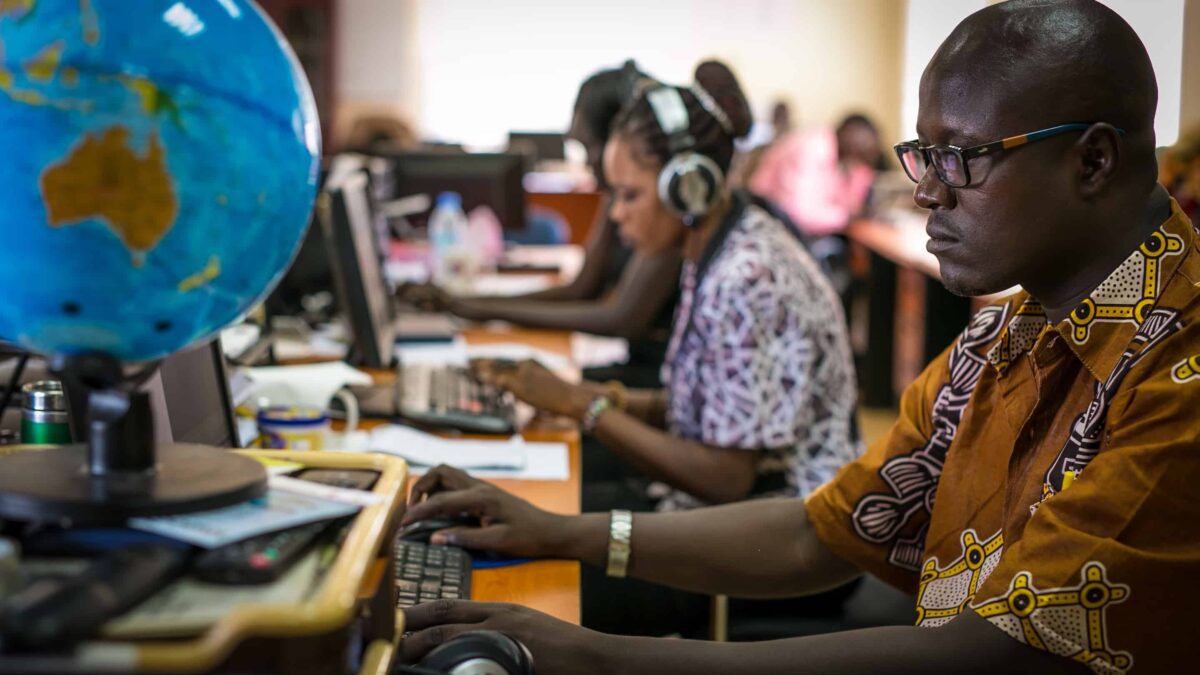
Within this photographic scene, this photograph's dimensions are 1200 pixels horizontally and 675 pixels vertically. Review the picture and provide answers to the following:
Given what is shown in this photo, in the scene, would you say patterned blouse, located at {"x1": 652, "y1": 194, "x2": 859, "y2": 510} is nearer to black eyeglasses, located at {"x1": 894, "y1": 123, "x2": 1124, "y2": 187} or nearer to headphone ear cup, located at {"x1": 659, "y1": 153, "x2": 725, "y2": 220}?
headphone ear cup, located at {"x1": 659, "y1": 153, "x2": 725, "y2": 220}

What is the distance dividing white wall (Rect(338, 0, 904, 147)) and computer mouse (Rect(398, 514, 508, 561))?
8.41 metres

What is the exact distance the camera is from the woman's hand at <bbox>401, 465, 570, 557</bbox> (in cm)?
142

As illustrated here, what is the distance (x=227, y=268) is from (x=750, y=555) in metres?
0.84

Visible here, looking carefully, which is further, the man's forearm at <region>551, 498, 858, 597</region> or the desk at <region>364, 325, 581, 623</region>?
the man's forearm at <region>551, 498, 858, 597</region>

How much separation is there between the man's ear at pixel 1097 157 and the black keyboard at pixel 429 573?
72cm

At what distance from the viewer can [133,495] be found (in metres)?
0.74

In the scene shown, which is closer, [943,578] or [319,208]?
[943,578]

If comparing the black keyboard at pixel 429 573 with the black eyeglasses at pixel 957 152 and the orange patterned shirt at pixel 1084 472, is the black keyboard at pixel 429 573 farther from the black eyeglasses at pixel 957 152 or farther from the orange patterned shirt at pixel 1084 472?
the black eyeglasses at pixel 957 152

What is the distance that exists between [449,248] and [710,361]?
2.01 meters

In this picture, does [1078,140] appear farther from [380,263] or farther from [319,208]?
[319,208]

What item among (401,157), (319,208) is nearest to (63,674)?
(319,208)

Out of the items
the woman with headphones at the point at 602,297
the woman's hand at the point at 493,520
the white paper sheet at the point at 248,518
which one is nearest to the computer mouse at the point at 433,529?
the woman's hand at the point at 493,520

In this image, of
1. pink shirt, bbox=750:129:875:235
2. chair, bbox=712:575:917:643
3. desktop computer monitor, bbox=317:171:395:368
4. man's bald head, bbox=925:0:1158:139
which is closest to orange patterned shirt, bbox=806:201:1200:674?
man's bald head, bbox=925:0:1158:139

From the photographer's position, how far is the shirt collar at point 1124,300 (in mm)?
1068
